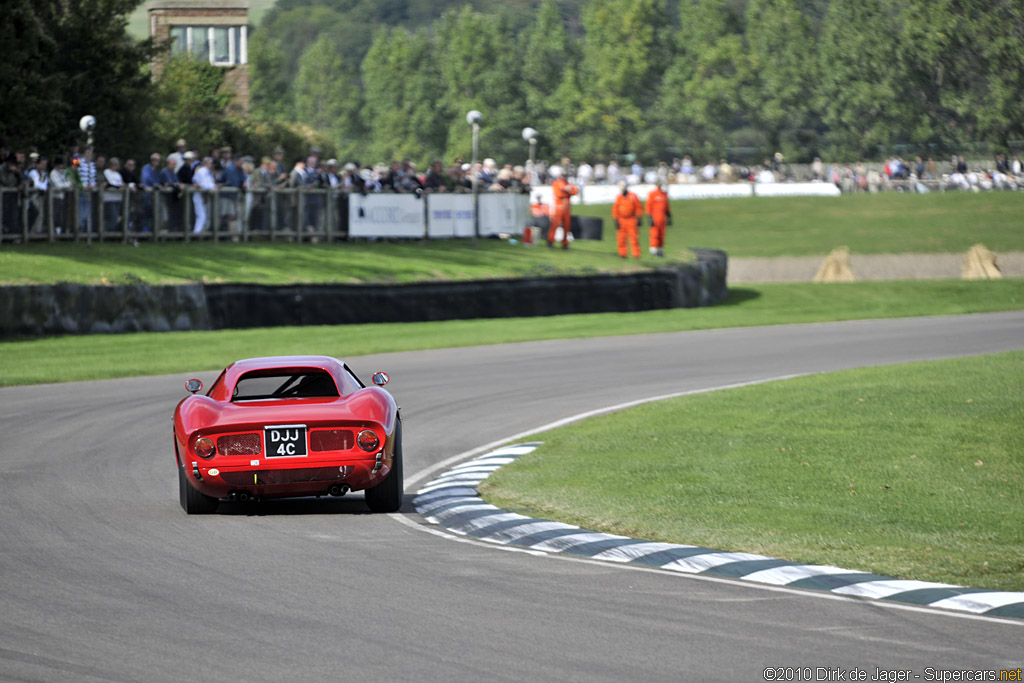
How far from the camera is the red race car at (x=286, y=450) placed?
938 cm

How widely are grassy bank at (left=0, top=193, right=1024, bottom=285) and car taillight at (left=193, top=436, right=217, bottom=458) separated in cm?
1358

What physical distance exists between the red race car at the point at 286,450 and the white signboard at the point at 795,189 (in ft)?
178

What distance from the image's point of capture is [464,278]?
2738cm

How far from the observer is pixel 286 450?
937cm

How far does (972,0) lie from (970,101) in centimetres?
1354

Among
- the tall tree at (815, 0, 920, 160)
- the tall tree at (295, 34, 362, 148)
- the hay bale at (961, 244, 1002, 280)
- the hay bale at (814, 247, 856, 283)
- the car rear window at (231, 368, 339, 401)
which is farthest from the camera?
the tall tree at (295, 34, 362, 148)

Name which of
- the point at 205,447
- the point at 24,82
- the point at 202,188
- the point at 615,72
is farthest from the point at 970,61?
the point at 615,72

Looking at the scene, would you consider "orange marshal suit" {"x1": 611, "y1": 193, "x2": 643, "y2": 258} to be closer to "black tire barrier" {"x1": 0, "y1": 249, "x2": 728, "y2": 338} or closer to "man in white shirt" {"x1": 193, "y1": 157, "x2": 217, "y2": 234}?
"black tire barrier" {"x1": 0, "y1": 249, "x2": 728, "y2": 338}

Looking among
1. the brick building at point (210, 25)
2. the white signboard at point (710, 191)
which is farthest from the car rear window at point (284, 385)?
the brick building at point (210, 25)

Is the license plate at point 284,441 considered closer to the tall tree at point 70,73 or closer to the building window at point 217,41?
the tall tree at point 70,73

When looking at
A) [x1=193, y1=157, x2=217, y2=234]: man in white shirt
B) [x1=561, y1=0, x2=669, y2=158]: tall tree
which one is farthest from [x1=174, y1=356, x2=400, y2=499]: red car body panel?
[x1=561, y1=0, x2=669, y2=158]: tall tree

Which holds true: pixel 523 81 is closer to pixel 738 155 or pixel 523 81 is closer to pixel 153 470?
pixel 738 155

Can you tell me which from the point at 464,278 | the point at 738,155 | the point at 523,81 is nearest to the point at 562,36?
the point at 523,81

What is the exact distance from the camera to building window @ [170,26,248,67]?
231 feet
